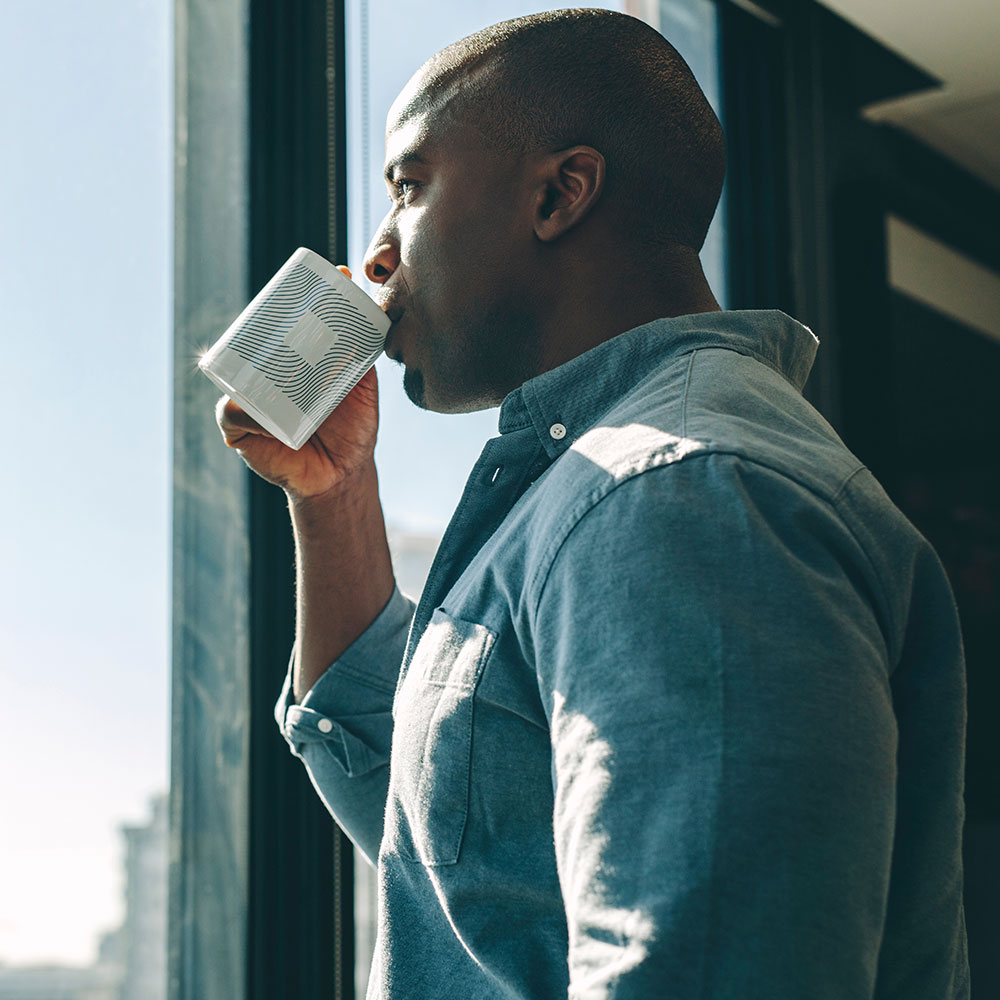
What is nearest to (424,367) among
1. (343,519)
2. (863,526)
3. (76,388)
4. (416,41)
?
(343,519)

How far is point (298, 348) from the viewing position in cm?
89

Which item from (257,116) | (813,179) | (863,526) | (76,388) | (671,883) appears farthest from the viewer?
(813,179)

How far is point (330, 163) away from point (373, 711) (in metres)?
0.81

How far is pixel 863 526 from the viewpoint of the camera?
573 millimetres

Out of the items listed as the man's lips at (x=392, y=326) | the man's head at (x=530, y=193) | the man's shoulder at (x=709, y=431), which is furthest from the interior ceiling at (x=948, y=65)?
the man's shoulder at (x=709, y=431)

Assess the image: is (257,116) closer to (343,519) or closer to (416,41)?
(416,41)

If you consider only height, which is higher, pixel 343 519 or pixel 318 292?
pixel 318 292

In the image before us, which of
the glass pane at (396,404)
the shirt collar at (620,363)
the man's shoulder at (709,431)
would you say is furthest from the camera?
the glass pane at (396,404)

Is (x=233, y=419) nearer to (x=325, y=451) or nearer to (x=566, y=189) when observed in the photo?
(x=325, y=451)

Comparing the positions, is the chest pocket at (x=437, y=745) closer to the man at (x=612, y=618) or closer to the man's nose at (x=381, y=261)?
the man at (x=612, y=618)

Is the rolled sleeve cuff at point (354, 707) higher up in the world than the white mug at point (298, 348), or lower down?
lower down

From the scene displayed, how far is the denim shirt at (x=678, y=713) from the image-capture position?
1.55 ft

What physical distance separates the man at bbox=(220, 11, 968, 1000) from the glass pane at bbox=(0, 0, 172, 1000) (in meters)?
0.30

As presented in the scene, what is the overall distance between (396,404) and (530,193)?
75cm
